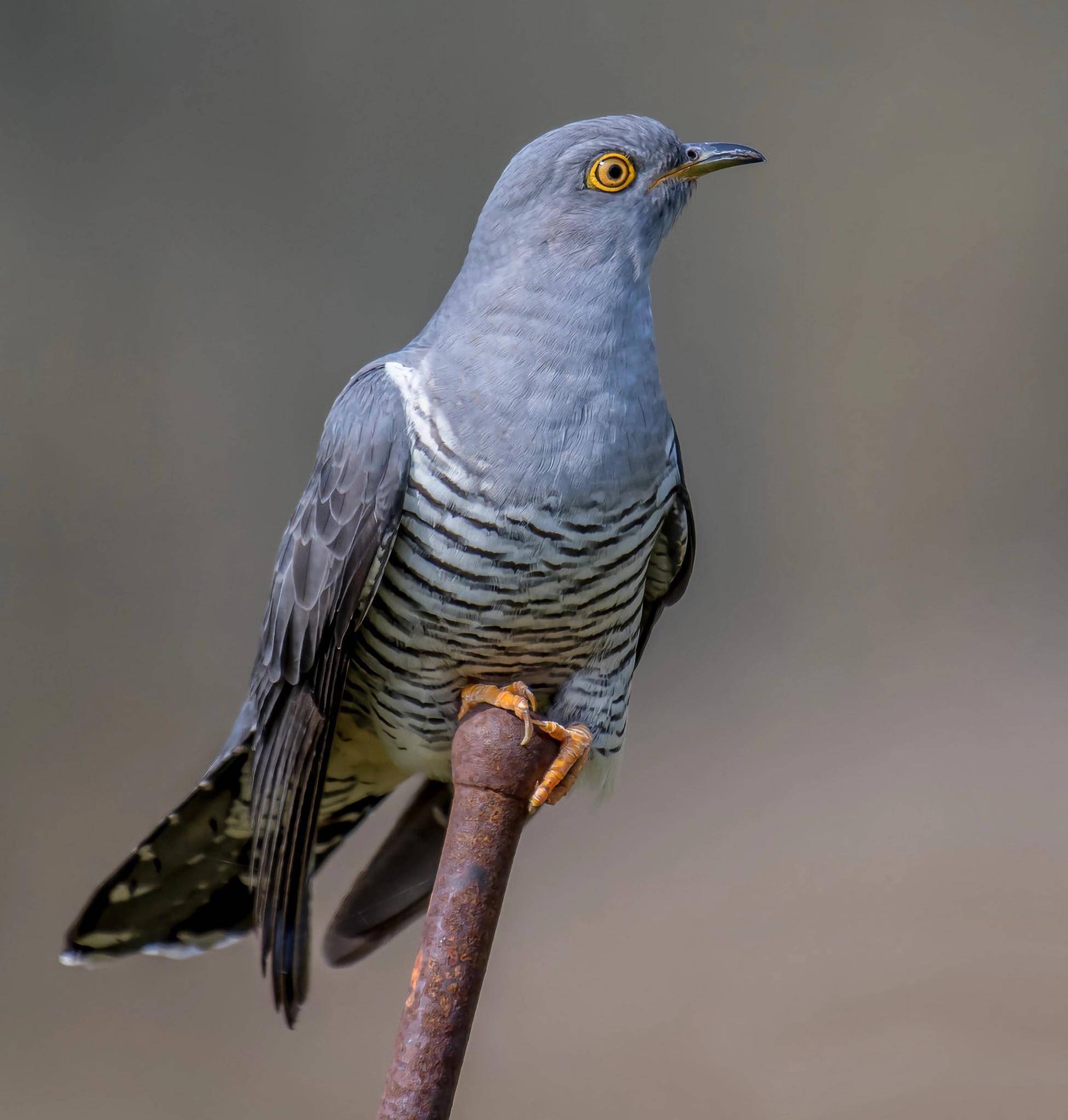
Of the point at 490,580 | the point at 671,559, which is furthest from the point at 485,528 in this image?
the point at 671,559

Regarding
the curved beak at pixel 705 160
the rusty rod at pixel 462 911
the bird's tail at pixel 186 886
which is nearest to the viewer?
the rusty rod at pixel 462 911

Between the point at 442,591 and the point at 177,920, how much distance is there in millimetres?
578

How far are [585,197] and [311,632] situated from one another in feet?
1.78

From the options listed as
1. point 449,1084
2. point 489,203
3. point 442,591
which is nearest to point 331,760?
point 442,591

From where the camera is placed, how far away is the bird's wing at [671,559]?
4.33 ft

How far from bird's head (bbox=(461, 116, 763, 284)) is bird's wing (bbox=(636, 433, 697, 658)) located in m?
0.24

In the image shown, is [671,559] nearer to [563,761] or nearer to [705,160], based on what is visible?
[563,761]

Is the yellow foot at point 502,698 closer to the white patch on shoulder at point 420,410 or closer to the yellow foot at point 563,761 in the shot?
the yellow foot at point 563,761

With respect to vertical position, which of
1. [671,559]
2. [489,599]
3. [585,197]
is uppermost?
[585,197]

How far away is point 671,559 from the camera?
1.38 metres

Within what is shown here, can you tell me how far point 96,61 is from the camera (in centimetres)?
231

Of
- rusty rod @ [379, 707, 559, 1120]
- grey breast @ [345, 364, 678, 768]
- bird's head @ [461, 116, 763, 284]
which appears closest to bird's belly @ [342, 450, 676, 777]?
grey breast @ [345, 364, 678, 768]

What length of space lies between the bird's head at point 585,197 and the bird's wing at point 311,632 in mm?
205

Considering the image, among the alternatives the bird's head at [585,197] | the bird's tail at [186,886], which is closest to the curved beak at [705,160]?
the bird's head at [585,197]
